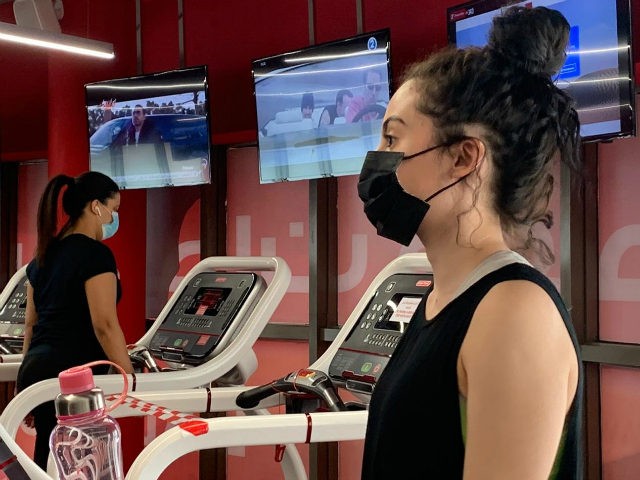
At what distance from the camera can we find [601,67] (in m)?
2.93

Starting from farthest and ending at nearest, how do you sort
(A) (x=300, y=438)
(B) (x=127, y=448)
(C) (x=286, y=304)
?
1. (B) (x=127, y=448)
2. (C) (x=286, y=304)
3. (A) (x=300, y=438)

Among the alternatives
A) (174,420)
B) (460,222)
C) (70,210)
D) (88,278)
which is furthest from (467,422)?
(70,210)

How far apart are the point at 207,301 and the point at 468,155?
2.70 metres

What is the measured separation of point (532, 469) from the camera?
1.01 metres

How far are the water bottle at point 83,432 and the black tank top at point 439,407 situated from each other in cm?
45

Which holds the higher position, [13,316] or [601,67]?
[601,67]

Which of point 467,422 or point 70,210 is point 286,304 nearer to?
point 70,210

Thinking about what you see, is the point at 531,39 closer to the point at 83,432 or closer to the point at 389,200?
the point at 389,200

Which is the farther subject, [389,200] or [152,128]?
[152,128]

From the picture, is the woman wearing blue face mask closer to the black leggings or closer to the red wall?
Result: the black leggings

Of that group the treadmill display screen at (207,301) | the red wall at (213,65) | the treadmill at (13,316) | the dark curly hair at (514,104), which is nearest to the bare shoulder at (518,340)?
the dark curly hair at (514,104)

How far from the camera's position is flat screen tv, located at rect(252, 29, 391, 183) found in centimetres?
377

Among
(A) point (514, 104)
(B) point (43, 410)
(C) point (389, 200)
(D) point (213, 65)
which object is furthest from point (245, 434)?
(D) point (213, 65)

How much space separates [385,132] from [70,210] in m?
2.50
